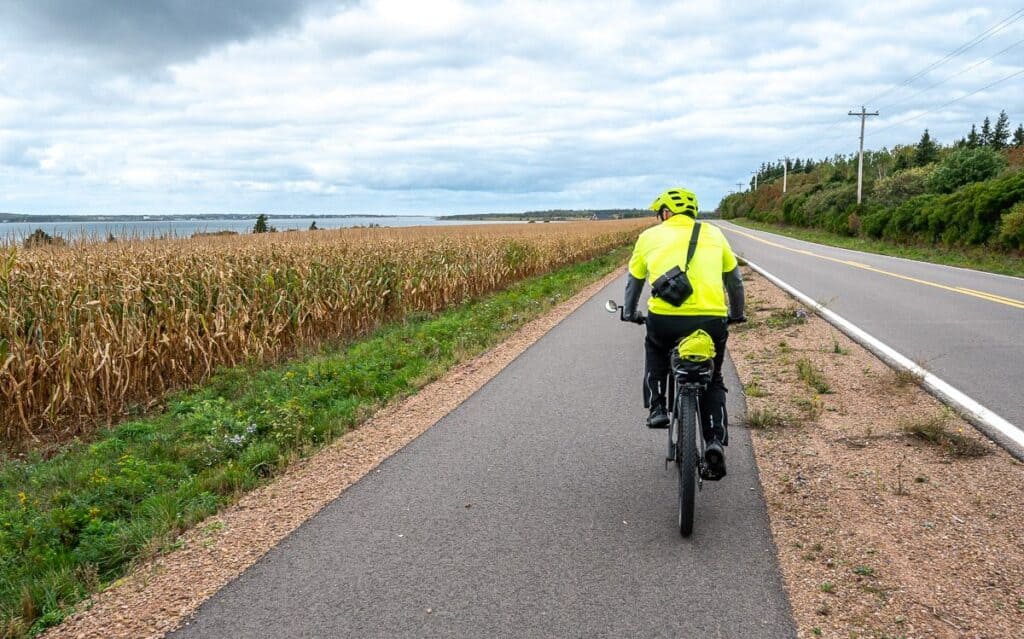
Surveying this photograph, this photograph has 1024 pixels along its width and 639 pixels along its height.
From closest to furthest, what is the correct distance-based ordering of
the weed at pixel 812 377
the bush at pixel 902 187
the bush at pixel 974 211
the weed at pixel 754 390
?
1. the weed at pixel 754 390
2. the weed at pixel 812 377
3. the bush at pixel 974 211
4. the bush at pixel 902 187

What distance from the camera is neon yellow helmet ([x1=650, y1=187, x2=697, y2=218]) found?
14.8ft

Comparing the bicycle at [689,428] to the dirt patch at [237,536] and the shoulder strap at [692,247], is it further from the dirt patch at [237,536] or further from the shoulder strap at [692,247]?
the dirt patch at [237,536]

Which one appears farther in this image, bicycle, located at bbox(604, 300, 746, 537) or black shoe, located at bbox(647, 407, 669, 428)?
black shoe, located at bbox(647, 407, 669, 428)

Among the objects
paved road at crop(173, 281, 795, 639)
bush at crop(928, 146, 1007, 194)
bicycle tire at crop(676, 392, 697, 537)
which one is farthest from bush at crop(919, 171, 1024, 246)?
bicycle tire at crop(676, 392, 697, 537)

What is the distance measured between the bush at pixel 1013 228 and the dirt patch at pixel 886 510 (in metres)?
18.2

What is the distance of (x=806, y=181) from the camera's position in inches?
3735

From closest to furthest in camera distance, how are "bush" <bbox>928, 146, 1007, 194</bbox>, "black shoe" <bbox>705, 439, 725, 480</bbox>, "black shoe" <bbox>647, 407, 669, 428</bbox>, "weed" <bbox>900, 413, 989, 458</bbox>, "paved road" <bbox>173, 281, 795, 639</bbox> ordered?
"paved road" <bbox>173, 281, 795, 639</bbox>
"black shoe" <bbox>705, 439, 725, 480</bbox>
"black shoe" <bbox>647, 407, 669, 428</bbox>
"weed" <bbox>900, 413, 989, 458</bbox>
"bush" <bbox>928, 146, 1007, 194</bbox>

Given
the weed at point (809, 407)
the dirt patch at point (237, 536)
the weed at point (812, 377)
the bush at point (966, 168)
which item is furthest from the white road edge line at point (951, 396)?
the bush at point (966, 168)

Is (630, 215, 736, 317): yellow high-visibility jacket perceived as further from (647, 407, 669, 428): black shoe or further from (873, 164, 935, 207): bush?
(873, 164, 935, 207): bush

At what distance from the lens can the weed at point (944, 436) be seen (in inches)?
209

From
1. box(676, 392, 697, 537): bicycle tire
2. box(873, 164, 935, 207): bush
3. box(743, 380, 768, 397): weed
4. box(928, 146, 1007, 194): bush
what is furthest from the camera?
box(873, 164, 935, 207): bush

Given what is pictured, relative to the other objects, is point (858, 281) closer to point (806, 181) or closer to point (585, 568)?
point (585, 568)

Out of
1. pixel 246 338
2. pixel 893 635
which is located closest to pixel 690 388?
pixel 893 635

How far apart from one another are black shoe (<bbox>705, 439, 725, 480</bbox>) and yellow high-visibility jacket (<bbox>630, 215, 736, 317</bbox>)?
788 millimetres
